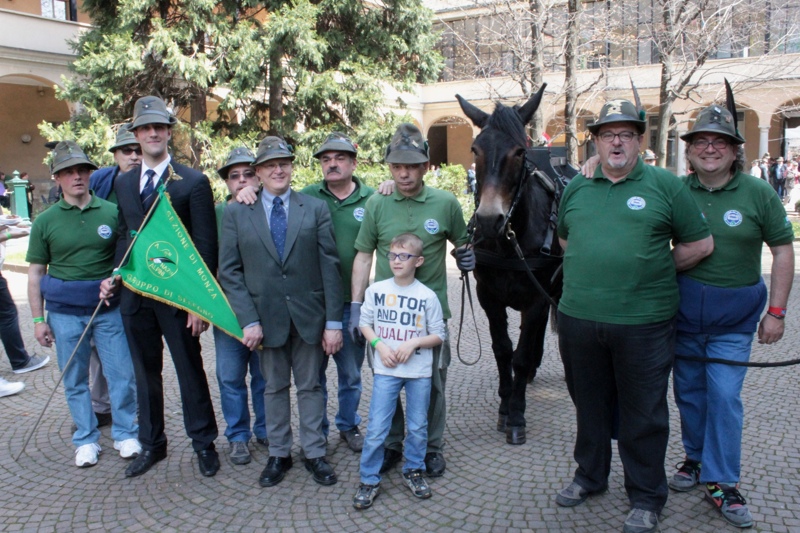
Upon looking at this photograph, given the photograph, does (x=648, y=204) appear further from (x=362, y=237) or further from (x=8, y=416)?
(x=8, y=416)

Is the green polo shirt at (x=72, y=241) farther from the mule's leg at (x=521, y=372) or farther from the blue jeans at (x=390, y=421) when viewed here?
the mule's leg at (x=521, y=372)

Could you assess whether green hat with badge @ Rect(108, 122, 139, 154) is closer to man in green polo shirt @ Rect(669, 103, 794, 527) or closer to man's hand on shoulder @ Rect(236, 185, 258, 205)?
man's hand on shoulder @ Rect(236, 185, 258, 205)

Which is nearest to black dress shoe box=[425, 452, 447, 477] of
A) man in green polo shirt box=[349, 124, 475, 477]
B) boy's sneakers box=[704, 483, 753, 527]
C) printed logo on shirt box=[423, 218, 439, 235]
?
man in green polo shirt box=[349, 124, 475, 477]

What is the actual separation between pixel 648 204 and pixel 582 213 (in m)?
0.32

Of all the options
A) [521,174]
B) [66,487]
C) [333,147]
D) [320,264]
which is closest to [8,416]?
[66,487]

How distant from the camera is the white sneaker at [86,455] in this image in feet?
13.9

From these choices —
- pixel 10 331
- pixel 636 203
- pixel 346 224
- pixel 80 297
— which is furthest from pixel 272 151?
pixel 10 331

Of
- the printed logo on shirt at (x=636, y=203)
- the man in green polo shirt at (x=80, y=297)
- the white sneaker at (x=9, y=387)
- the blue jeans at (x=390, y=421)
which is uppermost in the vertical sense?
the printed logo on shirt at (x=636, y=203)

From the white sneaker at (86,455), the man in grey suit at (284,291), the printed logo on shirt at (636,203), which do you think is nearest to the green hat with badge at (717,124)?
the printed logo on shirt at (636,203)

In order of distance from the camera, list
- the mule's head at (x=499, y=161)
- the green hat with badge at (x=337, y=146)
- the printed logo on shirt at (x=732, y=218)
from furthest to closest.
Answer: the green hat with badge at (x=337, y=146)
the mule's head at (x=499, y=161)
the printed logo on shirt at (x=732, y=218)

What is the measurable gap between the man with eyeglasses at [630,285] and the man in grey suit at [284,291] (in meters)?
1.44

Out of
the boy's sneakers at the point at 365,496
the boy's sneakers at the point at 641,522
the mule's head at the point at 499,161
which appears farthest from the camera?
the mule's head at the point at 499,161

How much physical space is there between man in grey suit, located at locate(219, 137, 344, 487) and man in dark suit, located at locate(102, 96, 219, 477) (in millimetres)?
338

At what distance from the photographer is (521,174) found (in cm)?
416
